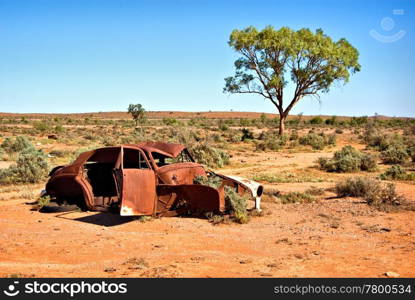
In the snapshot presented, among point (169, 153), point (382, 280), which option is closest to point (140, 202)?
point (169, 153)

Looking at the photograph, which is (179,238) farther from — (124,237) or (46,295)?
(46,295)

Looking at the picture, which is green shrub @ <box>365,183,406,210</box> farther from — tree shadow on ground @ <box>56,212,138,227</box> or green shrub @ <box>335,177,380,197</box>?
tree shadow on ground @ <box>56,212,138,227</box>

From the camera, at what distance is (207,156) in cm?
2047

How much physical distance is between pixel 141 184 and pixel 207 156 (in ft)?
37.8

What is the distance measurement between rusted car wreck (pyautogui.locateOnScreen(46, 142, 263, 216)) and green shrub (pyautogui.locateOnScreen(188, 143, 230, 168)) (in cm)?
880

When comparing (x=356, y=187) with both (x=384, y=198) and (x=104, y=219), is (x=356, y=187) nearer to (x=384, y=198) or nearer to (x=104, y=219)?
(x=384, y=198)

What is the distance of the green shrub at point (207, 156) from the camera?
66.6 ft

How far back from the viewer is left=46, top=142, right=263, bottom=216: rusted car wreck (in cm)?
903

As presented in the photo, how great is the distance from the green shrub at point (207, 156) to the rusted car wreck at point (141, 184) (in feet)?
28.9

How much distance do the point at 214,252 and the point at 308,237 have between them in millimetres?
2039

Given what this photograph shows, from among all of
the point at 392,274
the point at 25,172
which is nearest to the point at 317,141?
the point at 25,172

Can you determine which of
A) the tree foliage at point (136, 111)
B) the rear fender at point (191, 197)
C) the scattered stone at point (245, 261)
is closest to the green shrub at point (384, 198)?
the rear fender at point (191, 197)

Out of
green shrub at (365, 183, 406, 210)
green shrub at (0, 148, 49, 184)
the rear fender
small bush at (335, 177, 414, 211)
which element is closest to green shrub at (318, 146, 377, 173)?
small bush at (335, 177, 414, 211)

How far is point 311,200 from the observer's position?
476 inches
